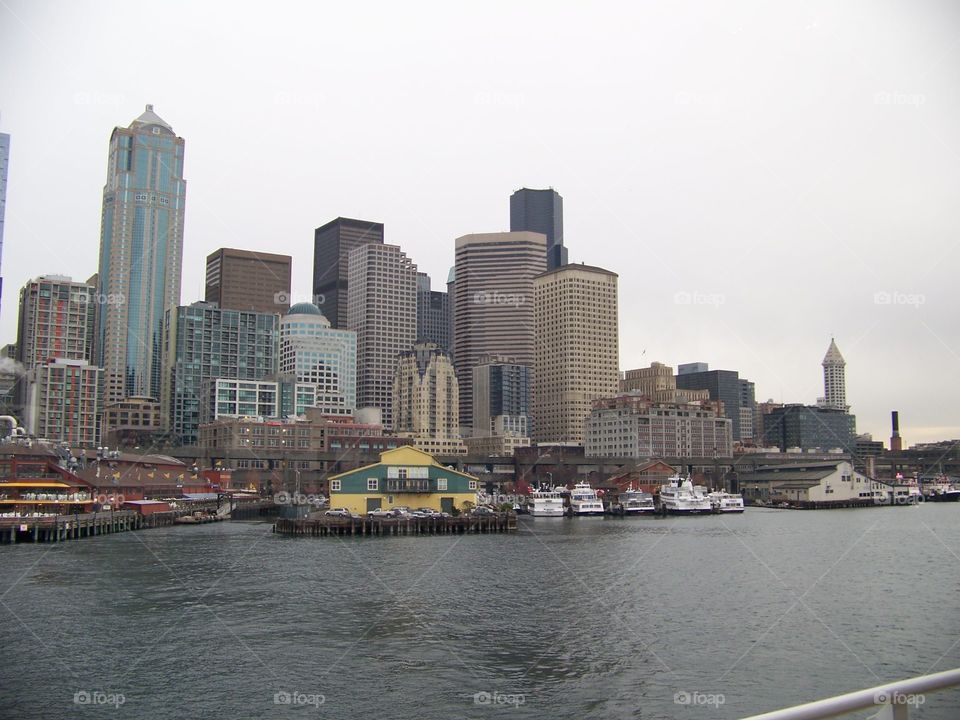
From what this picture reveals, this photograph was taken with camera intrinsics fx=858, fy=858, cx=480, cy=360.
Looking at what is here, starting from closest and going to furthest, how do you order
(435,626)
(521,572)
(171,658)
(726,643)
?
(171,658)
(726,643)
(435,626)
(521,572)

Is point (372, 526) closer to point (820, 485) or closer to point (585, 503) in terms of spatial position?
point (585, 503)

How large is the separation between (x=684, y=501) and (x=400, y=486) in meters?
59.4

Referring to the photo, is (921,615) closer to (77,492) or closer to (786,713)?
(786,713)

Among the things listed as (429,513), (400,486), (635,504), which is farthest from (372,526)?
(635,504)

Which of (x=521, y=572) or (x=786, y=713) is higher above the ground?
(x=786, y=713)

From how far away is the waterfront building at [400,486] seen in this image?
98000 mm

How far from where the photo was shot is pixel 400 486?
99.3 m

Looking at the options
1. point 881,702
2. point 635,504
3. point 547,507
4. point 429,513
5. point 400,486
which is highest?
point 881,702

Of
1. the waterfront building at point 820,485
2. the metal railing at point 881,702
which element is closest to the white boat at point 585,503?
the waterfront building at point 820,485

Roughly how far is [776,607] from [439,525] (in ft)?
174

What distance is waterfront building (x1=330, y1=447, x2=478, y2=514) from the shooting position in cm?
9800

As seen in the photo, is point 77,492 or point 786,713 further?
point 77,492

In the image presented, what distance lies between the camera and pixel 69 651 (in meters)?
33.2

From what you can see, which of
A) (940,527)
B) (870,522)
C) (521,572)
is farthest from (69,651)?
(870,522)
